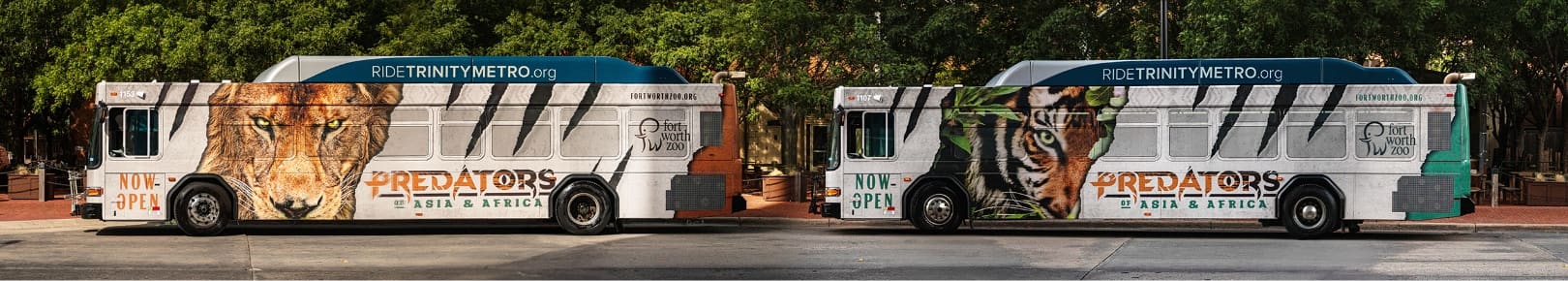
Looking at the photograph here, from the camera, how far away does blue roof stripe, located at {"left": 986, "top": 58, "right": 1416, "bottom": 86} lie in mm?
18297

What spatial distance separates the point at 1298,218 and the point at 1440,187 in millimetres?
1713

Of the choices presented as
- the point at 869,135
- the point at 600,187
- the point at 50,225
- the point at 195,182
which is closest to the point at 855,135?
the point at 869,135

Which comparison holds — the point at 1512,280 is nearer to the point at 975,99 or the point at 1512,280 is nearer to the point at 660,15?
the point at 975,99

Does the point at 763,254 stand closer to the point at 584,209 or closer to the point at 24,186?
the point at 584,209

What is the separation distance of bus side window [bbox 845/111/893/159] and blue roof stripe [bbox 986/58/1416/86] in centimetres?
160

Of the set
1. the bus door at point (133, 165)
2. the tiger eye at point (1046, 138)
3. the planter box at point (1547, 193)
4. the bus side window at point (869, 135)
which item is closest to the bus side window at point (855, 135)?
the bus side window at point (869, 135)

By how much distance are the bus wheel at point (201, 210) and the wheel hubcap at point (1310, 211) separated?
1320cm

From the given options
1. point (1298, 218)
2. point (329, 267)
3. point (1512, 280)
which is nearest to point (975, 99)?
point (1298, 218)

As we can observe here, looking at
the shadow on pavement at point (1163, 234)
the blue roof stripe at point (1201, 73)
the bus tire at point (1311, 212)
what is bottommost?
the shadow on pavement at point (1163, 234)

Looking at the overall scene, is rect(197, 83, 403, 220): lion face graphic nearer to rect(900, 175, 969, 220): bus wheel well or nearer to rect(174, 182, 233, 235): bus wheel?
rect(174, 182, 233, 235): bus wheel

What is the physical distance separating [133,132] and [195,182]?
0.97 metres

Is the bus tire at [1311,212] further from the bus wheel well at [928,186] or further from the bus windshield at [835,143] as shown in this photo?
the bus windshield at [835,143]

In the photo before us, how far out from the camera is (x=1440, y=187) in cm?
1812

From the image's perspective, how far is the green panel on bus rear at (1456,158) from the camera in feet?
59.3
